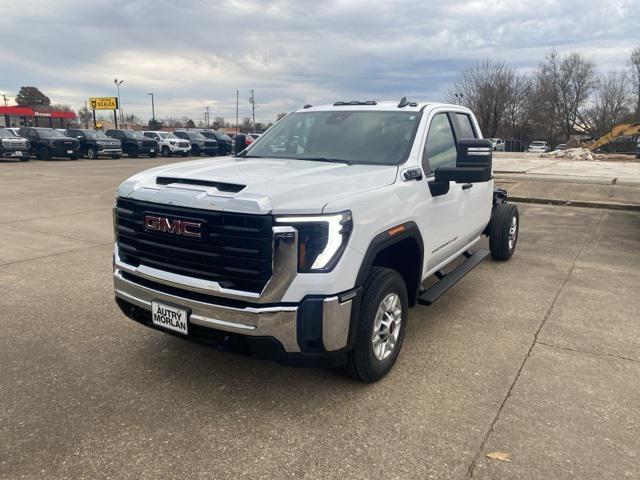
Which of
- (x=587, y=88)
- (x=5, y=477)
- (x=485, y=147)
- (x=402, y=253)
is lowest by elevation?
(x=5, y=477)

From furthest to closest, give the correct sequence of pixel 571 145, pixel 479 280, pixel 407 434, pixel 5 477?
pixel 571 145
pixel 479 280
pixel 407 434
pixel 5 477

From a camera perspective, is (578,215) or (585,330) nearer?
(585,330)

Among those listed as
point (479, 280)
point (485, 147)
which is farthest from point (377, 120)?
point (479, 280)

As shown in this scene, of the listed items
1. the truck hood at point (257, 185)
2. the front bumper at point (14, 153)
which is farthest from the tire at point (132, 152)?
the truck hood at point (257, 185)

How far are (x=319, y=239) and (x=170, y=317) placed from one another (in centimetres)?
110

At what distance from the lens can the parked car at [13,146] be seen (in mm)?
24109

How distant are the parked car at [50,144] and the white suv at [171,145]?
6.85 m

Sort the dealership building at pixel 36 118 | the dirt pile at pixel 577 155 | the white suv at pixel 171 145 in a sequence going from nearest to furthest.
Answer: the white suv at pixel 171 145 < the dirt pile at pixel 577 155 < the dealership building at pixel 36 118

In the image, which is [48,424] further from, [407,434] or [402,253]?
[402,253]

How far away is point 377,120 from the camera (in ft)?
14.6

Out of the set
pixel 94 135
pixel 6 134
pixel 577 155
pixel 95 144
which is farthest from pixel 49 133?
pixel 577 155

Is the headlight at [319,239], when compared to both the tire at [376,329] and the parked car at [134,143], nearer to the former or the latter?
the tire at [376,329]

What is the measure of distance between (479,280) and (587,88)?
250 ft

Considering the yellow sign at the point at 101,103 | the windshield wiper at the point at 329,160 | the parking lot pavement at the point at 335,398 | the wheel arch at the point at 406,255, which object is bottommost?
the parking lot pavement at the point at 335,398
